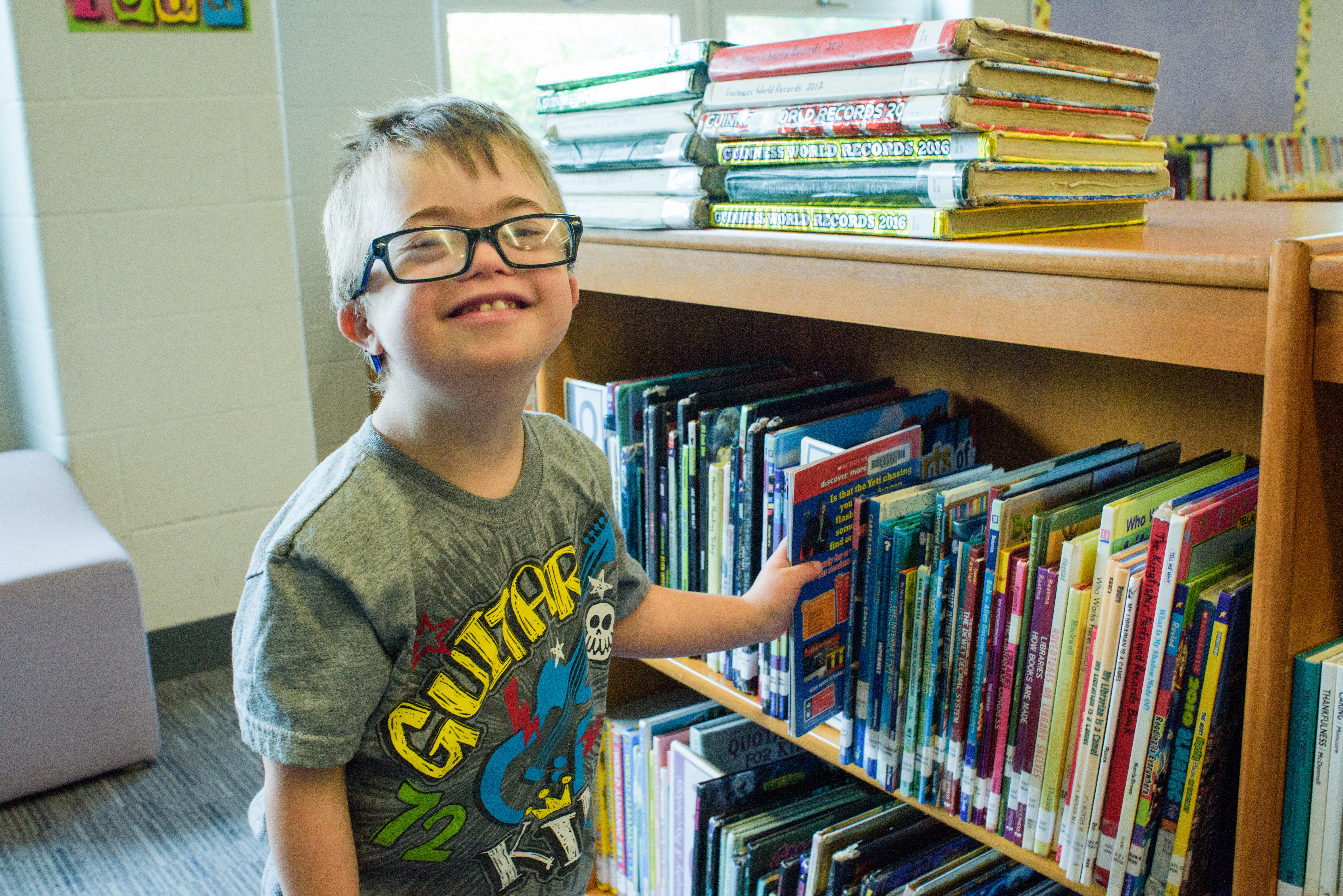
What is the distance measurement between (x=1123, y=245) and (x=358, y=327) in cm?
60

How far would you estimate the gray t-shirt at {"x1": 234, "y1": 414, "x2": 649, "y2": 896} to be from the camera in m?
0.78

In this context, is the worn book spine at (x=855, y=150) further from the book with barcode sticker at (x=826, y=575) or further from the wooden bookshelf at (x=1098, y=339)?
the book with barcode sticker at (x=826, y=575)

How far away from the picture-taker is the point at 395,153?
2.67ft

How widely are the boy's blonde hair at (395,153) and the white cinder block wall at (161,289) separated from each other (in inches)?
60.8

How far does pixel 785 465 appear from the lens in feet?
3.58

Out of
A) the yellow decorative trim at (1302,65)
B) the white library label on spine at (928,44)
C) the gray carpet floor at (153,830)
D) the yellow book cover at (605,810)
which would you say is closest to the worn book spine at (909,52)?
the white library label on spine at (928,44)

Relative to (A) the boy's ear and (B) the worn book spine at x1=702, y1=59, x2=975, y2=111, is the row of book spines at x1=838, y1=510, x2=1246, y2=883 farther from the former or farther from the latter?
(A) the boy's ear

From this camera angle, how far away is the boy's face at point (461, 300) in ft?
2.57

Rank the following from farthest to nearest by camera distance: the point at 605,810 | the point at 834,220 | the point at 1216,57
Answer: the point at 1216,57 → the point at 605,810 → the point at 834,220

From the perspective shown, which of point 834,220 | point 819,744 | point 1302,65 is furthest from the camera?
point 1302,65

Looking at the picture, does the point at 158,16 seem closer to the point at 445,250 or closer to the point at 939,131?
the point at 445,250

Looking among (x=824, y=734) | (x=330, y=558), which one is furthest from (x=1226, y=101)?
(x=330, y=558)

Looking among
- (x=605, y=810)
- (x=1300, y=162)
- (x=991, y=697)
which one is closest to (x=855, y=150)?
(x=991, y=697)

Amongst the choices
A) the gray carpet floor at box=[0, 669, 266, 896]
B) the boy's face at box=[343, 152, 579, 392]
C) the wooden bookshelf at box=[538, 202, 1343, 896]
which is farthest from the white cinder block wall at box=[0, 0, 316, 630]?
the boy's face at box=[343, 152, 579, 392]
